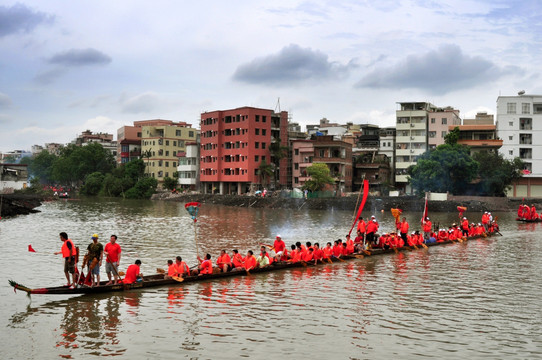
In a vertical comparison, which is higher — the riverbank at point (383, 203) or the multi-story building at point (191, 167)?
the multi-story building at point (191, 167)

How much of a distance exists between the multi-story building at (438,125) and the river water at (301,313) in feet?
218

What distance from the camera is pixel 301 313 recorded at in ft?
59.3

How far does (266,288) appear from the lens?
2195cm

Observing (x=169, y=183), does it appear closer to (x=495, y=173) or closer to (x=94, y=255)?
(x=495, y=173)

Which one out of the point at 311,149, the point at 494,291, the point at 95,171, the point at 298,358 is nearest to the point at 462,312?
the point at 494,291

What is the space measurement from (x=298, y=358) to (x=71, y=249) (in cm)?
972

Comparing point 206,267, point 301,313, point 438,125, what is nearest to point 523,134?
point 438,125

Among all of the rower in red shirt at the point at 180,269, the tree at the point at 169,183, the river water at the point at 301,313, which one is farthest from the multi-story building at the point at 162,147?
the rower in red shirt at the point at 180,269

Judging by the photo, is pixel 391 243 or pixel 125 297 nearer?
pixel 125 297

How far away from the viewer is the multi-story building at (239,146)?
9231cm

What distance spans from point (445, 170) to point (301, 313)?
64.1 metres

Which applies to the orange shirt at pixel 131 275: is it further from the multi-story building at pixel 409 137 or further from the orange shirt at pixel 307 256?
the multi-story building at pixel 409 137

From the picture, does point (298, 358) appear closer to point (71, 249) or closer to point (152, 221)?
point (71, 249)

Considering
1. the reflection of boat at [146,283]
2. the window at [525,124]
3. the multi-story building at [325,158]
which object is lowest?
the reflection of boat at [146,283]
